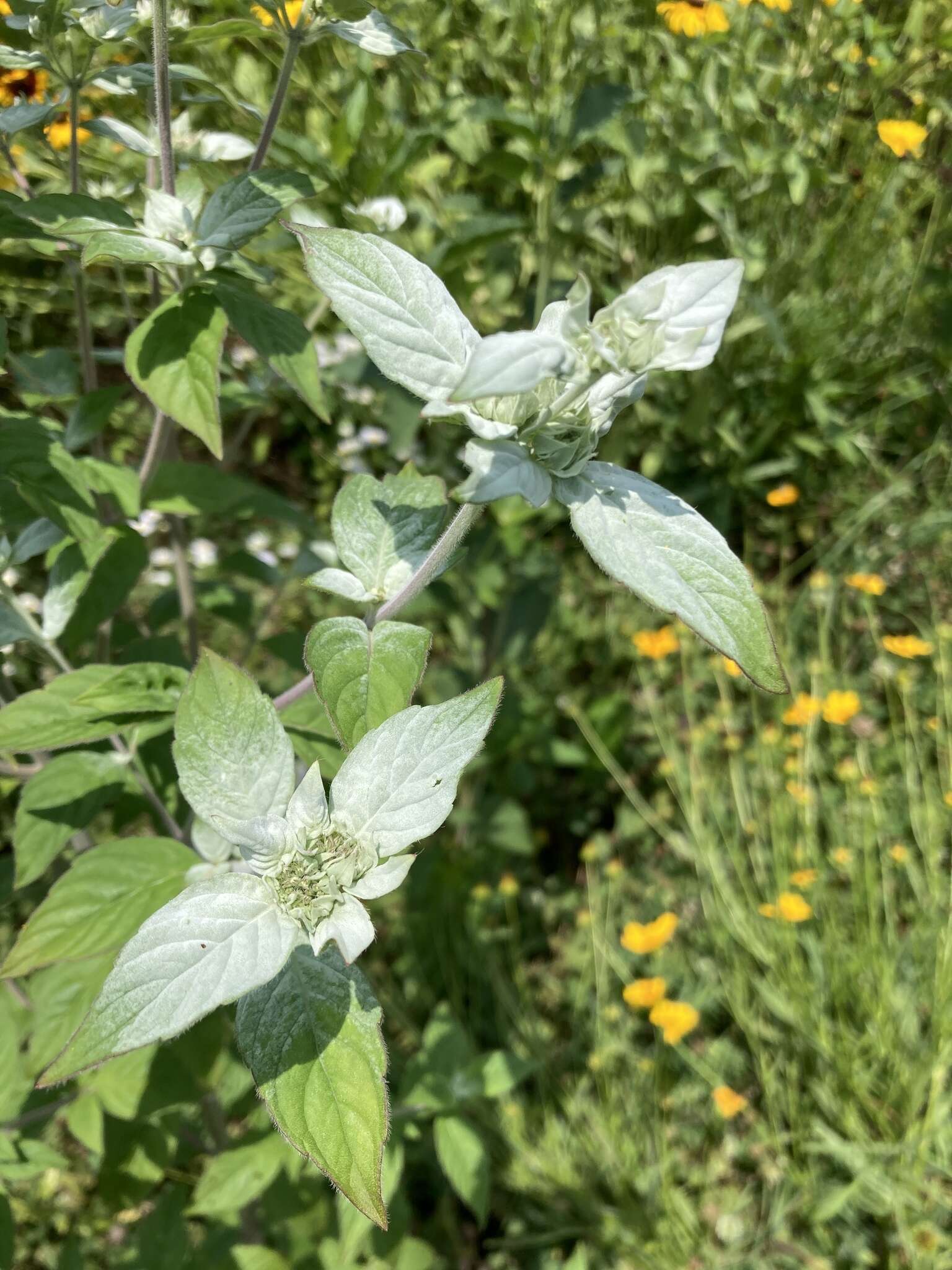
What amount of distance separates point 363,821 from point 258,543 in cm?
210

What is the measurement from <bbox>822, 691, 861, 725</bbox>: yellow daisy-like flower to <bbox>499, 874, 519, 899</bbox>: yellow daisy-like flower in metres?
0.86

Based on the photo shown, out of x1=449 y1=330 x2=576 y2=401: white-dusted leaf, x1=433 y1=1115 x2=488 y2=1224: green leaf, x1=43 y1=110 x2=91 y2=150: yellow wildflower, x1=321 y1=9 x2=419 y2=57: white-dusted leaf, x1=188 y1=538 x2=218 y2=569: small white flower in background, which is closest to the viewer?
x1=449 y1=330 x2=576 y2=401: white-dusted leaf

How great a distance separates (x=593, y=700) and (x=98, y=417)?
1.74 meters

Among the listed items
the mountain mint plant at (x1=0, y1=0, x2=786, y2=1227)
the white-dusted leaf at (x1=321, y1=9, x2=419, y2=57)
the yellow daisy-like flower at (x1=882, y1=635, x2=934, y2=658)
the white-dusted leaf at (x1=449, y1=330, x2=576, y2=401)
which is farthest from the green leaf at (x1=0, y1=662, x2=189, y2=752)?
the yellow daisy-like flower at (x1=882, y1=635, x2=934, y2=658)

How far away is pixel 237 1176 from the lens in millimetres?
1152

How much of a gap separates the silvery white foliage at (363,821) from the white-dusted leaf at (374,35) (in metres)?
0.65

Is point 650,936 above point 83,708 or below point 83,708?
below

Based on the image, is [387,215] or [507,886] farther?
[507,886]

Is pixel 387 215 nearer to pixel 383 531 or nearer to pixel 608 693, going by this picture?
pixel 383 531

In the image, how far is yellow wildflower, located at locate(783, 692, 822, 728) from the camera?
208 centimetres

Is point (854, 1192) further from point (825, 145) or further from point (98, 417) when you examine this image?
point (825, 145)

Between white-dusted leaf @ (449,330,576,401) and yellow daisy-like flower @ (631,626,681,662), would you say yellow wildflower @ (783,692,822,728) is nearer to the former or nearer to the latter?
yellow daisy-like flower @ (631,626,681,662)

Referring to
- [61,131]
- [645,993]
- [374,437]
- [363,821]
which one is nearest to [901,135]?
[374,437]

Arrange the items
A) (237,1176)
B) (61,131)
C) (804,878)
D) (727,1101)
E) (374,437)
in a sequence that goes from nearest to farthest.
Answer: (237,1176) → (61,131) → (727,1101) → (804,878) → (374,437)
